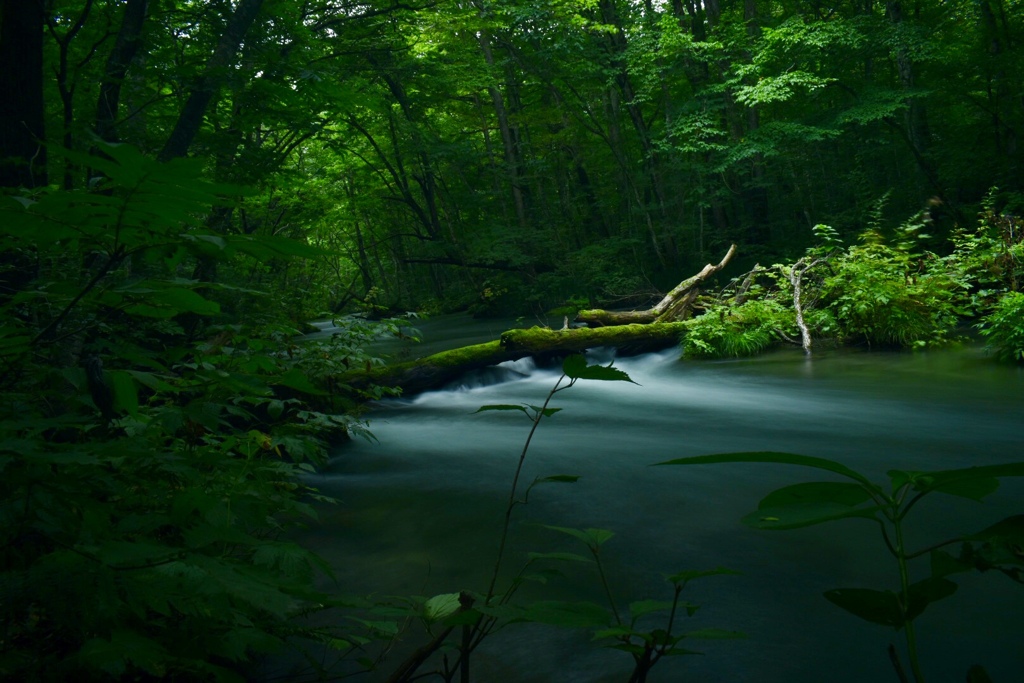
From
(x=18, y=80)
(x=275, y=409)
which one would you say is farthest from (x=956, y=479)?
(x=18, y=80)

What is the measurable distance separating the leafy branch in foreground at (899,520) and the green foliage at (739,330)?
31.5ft

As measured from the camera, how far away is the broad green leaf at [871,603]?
759 mm

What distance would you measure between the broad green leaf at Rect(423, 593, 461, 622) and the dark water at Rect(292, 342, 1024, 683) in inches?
35.1

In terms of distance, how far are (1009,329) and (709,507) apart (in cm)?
540

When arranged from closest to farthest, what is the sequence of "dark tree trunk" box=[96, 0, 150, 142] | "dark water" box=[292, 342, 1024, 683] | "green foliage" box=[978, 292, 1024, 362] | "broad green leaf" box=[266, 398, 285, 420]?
"dark water" box=[292, 342, 1024, 683] → "broad green leaf" box=[266, 398, 285, 420] → "dark tree trunk" box=[96, 0, 150, 142] → "green foliage" box=[978, 292, 1024, 362]

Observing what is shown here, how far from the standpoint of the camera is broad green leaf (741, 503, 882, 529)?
70 cm

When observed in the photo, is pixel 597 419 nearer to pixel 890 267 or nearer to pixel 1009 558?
pixel 890 267

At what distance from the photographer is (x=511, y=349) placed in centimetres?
898

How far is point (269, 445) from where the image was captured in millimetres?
3221

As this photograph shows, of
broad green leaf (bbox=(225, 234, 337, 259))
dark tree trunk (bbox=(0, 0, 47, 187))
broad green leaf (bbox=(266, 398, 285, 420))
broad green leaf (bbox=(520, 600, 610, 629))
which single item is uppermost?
dark tree trunk (bbox=(0, 0, 47, 187))

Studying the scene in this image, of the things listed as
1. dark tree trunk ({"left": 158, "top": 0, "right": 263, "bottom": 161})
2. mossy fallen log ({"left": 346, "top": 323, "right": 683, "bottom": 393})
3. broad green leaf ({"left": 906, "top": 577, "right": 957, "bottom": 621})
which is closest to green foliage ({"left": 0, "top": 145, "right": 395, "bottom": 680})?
→ broad green leaf ({"left": 906, "top": 577, "right": 957, "bottom": 621})

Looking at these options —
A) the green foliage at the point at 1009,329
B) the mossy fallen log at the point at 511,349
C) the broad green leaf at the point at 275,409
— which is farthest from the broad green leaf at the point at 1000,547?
Answer: the green foliage at the point at 1009,329

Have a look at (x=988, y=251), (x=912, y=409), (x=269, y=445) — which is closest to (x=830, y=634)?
(x=269, y=445)

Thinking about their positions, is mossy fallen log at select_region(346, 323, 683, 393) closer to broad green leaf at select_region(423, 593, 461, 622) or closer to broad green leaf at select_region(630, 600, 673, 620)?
broad green leaf at select_region(423, 593, 461, 622)
